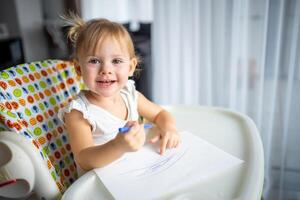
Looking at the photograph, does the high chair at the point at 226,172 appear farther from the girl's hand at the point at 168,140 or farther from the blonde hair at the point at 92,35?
the blonde hair at the point at 92,35

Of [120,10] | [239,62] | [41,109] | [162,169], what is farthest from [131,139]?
[120,10]

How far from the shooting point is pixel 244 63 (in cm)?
125

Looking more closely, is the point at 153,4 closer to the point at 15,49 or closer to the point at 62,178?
the point at 62,178

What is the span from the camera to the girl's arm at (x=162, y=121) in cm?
71

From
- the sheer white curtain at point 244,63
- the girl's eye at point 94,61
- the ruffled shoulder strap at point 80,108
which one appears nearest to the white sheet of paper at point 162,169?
the ruffled shoulder strap at point 80,108

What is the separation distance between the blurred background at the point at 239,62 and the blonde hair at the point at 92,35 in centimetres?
62

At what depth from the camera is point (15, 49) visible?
7.63ft

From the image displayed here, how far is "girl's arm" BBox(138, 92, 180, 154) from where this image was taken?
71 centimetres

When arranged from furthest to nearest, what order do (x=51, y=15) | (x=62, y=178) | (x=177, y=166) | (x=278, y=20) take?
(x=51, y=15) < (x=278, y=20) < (x=62, y=178) < (x=177, y=166)

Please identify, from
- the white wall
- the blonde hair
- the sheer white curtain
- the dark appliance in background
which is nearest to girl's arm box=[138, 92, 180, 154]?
the blonde hair

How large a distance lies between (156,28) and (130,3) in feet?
0.87

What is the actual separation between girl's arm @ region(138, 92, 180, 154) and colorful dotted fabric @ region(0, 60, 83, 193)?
234mm

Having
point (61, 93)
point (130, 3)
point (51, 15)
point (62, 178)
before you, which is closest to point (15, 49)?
point (51, 15)

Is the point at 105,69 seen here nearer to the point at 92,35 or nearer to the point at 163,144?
the point at 92,35
